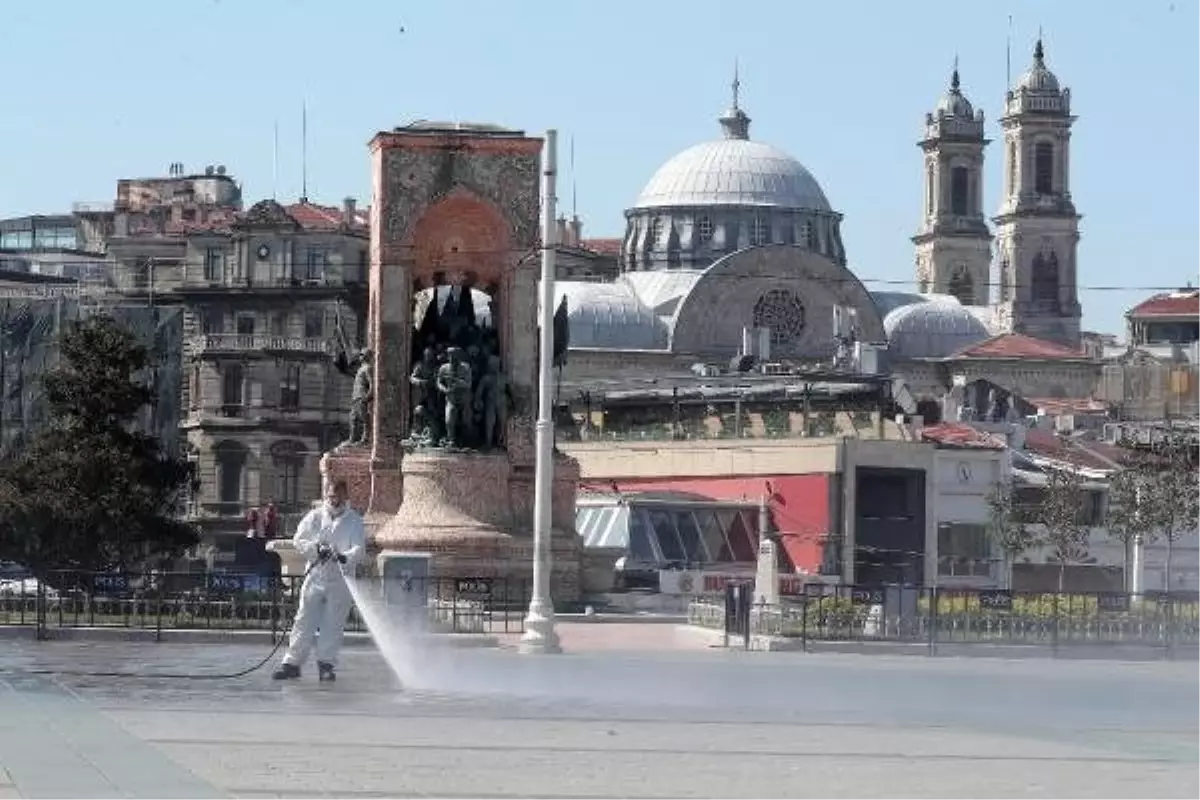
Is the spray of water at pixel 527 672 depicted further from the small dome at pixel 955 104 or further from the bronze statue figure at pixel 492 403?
the small dome at pixel 955 104

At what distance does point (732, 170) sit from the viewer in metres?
144

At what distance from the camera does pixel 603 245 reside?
549 feet

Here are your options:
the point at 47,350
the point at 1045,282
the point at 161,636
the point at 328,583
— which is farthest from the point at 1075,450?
the point at 1045,282

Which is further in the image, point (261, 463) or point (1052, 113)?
point (1052, 113)

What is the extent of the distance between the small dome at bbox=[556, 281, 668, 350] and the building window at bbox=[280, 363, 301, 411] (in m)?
19.3

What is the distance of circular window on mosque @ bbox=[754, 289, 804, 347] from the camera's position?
133125 mm

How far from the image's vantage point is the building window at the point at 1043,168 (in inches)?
6777

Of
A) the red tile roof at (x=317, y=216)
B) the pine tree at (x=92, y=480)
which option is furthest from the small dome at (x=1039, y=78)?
the pine tree at (x=92, y=480)

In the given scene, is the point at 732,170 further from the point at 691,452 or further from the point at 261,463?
the point at 691,452

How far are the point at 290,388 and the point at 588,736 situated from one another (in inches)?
3716

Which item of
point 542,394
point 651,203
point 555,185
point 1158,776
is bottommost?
point 1158,776

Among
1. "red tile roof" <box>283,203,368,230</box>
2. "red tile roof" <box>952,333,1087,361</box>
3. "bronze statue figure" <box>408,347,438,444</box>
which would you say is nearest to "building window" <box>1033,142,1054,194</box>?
"red tile roof" <box>952,333,1087,361</box>

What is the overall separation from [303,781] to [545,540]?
2205cm

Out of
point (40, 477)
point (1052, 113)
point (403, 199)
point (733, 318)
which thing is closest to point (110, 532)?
point (40, 477)
